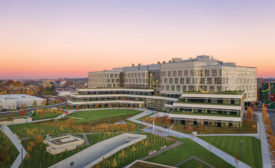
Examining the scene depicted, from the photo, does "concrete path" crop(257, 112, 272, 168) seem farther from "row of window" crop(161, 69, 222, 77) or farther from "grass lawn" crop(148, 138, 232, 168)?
"row of window" crop(161, 69, 222, 77)

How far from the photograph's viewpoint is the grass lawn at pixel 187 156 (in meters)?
37.8

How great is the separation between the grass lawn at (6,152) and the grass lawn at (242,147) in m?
45.0

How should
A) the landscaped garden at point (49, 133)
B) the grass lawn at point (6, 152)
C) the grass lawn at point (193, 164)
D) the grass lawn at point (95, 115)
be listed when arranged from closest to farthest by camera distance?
1. the grass lawn at point (193, 164)
2. the grass lawn at point (6, 152)
3. the landscaped garden at point (49, 133)
4. the grass lawn at point (95, 115)

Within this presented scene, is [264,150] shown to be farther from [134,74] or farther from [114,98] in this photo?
[134,74]

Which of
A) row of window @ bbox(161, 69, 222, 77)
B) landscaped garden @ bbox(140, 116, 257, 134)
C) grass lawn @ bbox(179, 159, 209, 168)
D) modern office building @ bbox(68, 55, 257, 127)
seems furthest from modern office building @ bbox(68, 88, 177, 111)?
grass lawn @ bbox(179, 159, 209, 168)

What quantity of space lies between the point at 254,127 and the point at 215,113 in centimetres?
1187

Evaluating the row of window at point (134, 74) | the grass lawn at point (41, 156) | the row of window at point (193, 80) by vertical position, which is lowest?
the grass lawn at point (41, 156)

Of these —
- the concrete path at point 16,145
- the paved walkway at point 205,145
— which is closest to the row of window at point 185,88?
the paved walkway at point 205,145

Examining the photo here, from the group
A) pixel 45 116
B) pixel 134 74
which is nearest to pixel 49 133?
pixel 45 116

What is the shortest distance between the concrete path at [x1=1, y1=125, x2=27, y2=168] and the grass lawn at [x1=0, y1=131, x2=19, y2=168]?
739 mm

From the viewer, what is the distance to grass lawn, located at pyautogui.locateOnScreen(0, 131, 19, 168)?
3831 centimetres

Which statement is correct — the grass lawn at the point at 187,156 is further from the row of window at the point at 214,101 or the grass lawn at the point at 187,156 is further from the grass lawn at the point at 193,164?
the row of window at the point at 214,101

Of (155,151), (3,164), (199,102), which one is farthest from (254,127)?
(3,164)

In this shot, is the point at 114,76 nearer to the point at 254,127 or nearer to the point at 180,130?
the point at 180,130
